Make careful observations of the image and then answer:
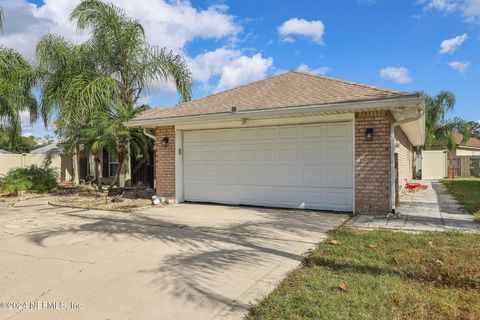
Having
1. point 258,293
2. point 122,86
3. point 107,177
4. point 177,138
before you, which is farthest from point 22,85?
point 258,293

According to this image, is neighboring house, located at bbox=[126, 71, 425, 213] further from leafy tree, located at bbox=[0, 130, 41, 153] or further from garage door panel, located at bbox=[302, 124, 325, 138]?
leafy tree, located at bbox=[0, 130, 41, 153]

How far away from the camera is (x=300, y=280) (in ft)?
13.3

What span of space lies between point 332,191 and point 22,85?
42.8 ft

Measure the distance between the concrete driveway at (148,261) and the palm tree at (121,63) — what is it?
5073 millimetres

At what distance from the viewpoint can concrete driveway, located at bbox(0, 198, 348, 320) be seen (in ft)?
11.6

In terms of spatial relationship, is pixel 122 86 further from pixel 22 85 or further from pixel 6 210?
pixel 6 210

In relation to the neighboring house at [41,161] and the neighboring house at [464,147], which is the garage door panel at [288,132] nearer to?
the neighboring house at [41,161]

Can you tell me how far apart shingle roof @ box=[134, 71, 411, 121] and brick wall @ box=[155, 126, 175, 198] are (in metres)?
0.60

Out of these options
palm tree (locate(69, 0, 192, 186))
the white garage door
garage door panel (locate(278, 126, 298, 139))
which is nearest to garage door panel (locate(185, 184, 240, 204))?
the white garage door

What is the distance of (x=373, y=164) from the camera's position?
8297mm

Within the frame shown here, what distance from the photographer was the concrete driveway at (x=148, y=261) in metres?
3.53

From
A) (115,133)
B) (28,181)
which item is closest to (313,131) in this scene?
(115,133)

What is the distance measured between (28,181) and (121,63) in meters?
6.35

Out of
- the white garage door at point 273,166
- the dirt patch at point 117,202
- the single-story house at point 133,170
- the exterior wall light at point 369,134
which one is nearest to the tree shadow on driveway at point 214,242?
the white garage door at point 273,166
